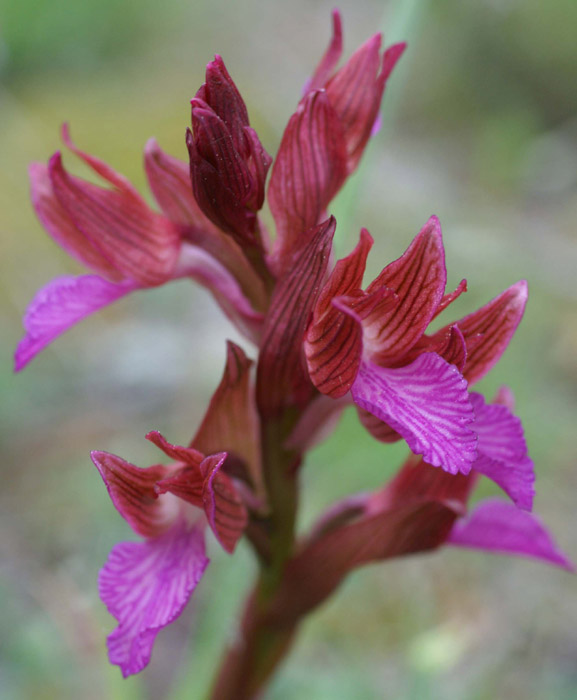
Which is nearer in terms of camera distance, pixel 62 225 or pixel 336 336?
pixel 336 336

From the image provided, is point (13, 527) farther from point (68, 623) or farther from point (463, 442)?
point (463, 442)

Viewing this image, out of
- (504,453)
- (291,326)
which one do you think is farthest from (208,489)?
(504,453)

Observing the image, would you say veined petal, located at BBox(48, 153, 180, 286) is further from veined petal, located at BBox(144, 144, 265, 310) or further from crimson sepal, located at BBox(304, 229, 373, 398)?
crimson sepal, located at BBox(304, 229, 373, 398)

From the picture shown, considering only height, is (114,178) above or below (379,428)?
above

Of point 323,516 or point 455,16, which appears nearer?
point 323,516

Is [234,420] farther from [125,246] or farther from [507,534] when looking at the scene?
[507,534]

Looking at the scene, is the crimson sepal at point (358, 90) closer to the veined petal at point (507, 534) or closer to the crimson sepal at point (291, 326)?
the crimson sepal at point (291, 326)

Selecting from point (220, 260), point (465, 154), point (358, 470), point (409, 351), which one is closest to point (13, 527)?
point (358, 470)
